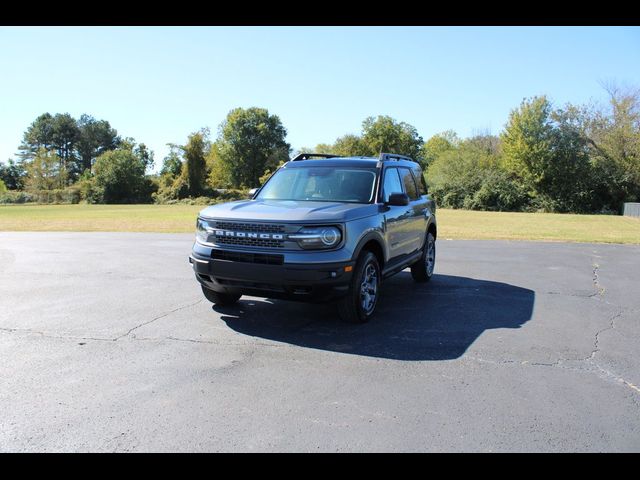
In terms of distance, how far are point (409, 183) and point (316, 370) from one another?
4.52m

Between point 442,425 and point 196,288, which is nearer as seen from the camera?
point 442,425

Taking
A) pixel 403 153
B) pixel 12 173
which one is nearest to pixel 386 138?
pixel 403 153

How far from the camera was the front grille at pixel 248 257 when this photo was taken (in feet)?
18.1

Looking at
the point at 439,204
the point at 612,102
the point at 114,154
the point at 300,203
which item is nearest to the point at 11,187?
the point at 114,154

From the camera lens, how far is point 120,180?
67.9 metres

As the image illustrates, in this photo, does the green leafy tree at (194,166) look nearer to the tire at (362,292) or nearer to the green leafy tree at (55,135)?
the green leafy tree at (55,135)

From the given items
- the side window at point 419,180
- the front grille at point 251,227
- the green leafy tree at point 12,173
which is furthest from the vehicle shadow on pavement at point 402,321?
the green leafy tree at point 12,173

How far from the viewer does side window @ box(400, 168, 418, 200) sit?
26.1 feet

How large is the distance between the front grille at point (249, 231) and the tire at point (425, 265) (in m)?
3.69

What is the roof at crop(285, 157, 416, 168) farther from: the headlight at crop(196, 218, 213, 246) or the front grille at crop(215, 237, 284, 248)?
the front grille at crop(215, 237, 284, 248)

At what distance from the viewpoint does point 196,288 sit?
8.09 meters

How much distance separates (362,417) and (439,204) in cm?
4993
